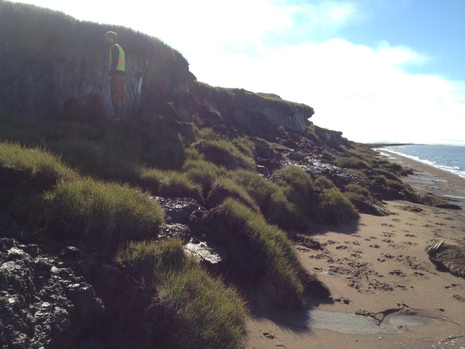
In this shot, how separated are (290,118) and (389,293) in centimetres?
3156

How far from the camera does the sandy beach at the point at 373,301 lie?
5.47m

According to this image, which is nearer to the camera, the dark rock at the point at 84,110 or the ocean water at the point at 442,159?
the dark rock at the point at 84,110

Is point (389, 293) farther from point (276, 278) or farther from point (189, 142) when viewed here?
point (189, 142)

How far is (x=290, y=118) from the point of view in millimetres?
37781

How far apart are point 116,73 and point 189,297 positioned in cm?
885

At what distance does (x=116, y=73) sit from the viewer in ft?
38.4

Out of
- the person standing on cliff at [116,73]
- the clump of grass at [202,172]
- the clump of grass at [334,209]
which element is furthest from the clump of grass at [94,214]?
the clump of grass at [334,209]

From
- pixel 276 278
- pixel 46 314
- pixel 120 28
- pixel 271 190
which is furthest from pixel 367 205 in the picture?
pixel 46 314

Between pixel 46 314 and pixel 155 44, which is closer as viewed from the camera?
pixel 46 314

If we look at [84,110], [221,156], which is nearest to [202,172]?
[221,156]

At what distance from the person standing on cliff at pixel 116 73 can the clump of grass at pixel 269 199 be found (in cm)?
404

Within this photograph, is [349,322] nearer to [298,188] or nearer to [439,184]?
[298,188]

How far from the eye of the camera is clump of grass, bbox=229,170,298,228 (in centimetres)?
1044

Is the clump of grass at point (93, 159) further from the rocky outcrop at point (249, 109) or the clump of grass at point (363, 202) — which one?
the rocky outcrop at point (249, 109)
